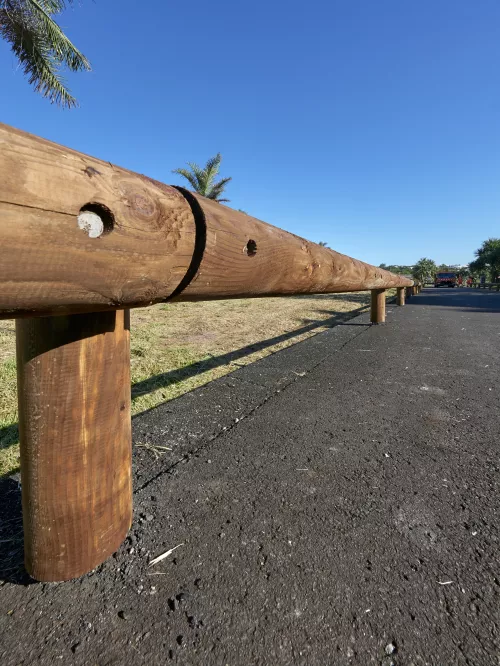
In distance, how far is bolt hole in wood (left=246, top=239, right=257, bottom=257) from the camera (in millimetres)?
1094

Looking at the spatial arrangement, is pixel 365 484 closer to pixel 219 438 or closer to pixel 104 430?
pixel 219 438

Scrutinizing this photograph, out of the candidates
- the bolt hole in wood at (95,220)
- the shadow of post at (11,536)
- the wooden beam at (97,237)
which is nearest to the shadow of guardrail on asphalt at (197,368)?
the shadow of post at (11,536)

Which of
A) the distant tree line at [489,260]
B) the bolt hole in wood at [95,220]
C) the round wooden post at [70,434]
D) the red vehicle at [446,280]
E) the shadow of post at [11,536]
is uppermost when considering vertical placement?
the distant tree line at [489,260]

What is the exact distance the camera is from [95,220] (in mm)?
644

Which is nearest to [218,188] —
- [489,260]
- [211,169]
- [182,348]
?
[211,169]

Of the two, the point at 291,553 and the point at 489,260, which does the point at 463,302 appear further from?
the point at 489,260

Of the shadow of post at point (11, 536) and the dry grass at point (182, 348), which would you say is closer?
the shadow of post at point (11, 536)

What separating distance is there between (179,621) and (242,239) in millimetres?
971

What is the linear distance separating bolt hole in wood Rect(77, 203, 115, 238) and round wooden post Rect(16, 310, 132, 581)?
0.30 m

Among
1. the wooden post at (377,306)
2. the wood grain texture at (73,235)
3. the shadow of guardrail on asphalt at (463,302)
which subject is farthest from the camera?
the shadow of guardrail on asphalt at (463,302)

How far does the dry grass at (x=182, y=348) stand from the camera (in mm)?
2430

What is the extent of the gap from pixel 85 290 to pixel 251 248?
581mm

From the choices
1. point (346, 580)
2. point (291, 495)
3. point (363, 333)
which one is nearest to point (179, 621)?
point (346, 580)

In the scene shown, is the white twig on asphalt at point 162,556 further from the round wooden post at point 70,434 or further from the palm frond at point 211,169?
the palm frond at point 211,169
